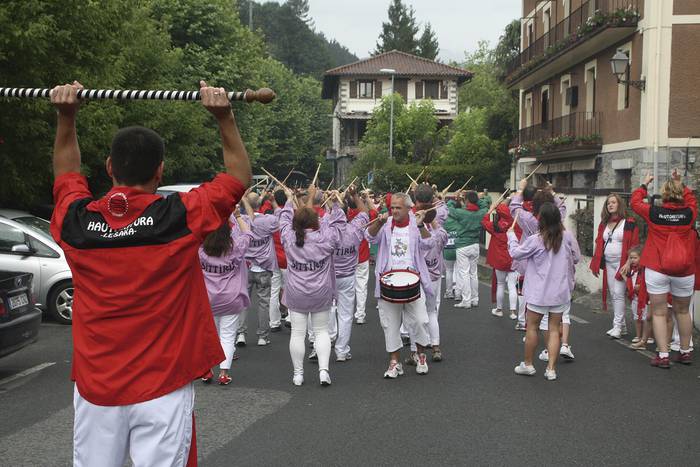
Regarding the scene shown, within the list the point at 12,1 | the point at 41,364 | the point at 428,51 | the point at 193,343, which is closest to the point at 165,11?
the point at 12,1

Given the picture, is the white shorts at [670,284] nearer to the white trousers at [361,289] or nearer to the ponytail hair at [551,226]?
the ponytail hair at [551,226]

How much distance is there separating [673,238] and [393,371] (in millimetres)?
3371

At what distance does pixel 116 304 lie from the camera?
300 cm

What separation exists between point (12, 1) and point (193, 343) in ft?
34.9

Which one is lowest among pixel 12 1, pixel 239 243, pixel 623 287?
pixel 623 287

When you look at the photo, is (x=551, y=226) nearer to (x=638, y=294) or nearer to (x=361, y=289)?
(x=638, y=294)

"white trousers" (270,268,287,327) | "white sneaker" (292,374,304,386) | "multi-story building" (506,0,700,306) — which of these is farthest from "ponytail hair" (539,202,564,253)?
"multi-story building" (506,0,700,306)

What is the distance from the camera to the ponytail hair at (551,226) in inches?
313

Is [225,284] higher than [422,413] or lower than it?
higher

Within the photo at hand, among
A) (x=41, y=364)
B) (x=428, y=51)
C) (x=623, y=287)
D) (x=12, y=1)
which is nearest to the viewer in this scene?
(x=41, y=364)

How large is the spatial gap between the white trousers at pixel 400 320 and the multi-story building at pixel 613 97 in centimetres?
765

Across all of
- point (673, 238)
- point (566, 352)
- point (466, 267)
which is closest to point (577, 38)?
point (466, 267)

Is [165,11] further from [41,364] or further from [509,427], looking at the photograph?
[509,427]

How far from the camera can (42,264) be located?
1131cm
